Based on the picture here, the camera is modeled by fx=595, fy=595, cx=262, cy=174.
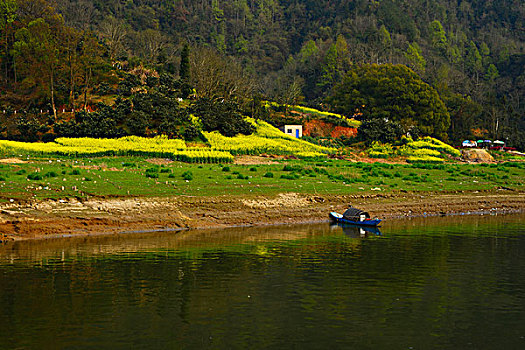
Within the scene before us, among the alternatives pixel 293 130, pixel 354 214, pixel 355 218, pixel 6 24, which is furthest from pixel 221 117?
pixel 355 218

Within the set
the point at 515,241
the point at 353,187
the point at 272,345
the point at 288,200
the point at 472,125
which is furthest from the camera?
the point at 472,125

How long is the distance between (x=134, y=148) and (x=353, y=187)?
24244 millimetres

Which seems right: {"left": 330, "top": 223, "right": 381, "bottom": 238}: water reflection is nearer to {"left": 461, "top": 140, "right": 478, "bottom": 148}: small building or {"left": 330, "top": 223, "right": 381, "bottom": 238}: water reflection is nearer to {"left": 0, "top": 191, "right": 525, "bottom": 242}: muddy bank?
{"left": 0, "top": 191, "right": 525, "bottom": 242}: muddy bank

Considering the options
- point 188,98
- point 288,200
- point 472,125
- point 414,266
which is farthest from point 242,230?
point 472,125

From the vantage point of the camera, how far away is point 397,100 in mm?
105000

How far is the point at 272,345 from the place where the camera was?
52.5 ft

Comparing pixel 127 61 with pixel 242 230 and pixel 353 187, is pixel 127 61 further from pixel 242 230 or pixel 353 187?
pixel 242 230

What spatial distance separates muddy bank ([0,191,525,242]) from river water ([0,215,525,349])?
6.40 ft

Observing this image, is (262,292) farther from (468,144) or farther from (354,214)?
(468,144)

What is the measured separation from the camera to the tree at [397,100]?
103500 millimetres

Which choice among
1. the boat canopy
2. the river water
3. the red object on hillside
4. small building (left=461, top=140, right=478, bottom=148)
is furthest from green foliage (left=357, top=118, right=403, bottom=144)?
the river water

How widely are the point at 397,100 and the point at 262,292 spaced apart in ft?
290

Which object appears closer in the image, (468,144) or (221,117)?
(221,117)

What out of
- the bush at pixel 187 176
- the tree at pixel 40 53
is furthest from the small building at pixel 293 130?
the bush at pixel 187 176
